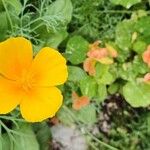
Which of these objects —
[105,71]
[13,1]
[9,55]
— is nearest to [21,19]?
[13,1]

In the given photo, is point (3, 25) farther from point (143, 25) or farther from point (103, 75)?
point (143, 25)

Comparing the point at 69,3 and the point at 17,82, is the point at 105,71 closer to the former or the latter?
the point at 69,3

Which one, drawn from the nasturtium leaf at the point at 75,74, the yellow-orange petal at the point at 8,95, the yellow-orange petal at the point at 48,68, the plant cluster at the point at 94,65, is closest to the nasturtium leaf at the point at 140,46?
the plant cluster at the point at 94,65

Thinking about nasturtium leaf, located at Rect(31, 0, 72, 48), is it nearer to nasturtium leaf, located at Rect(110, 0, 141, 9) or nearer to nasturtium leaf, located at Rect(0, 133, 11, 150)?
nasturtium leaf, located at Rect(110, 0, 141, 9)

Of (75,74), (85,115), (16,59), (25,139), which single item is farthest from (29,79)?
(85,115)

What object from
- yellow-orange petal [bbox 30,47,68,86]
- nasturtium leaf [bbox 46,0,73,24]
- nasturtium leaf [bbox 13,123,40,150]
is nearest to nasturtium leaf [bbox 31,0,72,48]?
nasturtium leaf [bbox 46,0,73,24]

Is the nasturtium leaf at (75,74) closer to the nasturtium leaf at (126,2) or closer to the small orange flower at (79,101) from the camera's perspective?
the small orange flower at (79,101)

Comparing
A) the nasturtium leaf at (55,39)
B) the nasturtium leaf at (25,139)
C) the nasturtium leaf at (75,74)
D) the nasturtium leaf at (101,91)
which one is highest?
the nasturtium leaf at (55,39)
